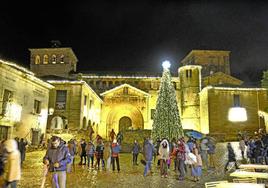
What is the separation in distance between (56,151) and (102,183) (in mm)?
4093

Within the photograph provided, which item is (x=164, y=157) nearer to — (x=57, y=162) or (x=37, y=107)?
(x=57, y=162)

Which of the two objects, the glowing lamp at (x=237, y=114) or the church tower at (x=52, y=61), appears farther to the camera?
the church tower at (x=52, y=61)

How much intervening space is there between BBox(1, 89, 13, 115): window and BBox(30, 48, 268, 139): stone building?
9.72m

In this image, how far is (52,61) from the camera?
159 feet

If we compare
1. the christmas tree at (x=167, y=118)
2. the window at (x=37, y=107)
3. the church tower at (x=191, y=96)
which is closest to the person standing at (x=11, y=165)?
the christmas tree at (x=167, y=118)

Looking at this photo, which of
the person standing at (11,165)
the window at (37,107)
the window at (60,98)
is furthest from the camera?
the window at (60,98)

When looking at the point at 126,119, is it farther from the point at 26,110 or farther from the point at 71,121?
the point at 26,110

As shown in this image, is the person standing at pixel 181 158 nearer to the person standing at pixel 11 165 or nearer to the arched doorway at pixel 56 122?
the person standing at pixel 11 165

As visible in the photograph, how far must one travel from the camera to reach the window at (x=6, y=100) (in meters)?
21.2

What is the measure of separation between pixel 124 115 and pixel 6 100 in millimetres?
22708

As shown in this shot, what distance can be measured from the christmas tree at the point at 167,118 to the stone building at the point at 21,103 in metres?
12.2

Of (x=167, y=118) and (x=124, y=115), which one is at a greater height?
(x=124, y=115)

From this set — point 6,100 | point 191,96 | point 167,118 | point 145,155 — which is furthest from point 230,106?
point 6,100

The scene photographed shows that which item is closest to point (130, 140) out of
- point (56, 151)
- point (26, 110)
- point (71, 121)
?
point (71, 121)
